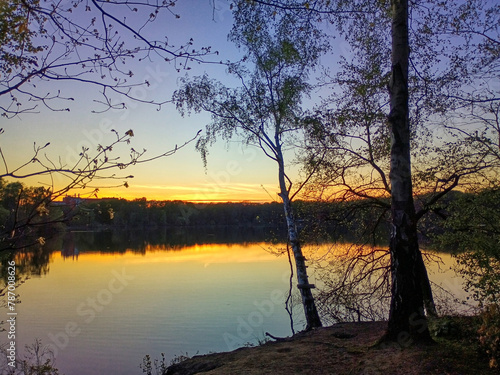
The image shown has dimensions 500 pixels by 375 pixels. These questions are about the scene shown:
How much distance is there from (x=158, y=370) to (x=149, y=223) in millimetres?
110214

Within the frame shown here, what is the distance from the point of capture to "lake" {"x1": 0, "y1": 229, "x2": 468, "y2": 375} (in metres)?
13.4

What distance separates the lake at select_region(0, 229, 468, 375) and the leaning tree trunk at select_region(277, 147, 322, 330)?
92cm

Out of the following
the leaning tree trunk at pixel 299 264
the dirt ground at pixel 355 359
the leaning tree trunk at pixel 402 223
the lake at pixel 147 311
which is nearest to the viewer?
the dirt ground at pixel 355 359

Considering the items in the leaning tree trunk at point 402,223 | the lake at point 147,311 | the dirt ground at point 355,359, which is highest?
the leaning tree trunk at point 402,223

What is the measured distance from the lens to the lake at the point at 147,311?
13.4 m

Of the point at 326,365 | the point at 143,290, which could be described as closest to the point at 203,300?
the point at 143,290

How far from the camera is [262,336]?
14.2 meters

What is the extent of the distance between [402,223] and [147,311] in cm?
1557

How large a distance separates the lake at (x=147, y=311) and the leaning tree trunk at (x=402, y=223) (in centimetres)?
427

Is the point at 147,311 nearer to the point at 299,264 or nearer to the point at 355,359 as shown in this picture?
the point at 299,264

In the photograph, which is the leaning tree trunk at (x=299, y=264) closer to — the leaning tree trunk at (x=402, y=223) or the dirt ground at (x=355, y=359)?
the dirt ground at (x=355, y=359)

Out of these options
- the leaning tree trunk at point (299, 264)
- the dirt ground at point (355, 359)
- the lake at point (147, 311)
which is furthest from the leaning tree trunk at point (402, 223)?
the leaning tree trunk at point (299, 264)

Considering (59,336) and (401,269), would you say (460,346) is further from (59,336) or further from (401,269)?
(59,336)

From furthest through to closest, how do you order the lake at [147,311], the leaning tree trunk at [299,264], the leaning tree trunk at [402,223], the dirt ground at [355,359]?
the lake at [147,311] → the leaning tree trunk at [299,264] → the leaning tree trunk at [402,223] → the dirt ground at [355,359]
